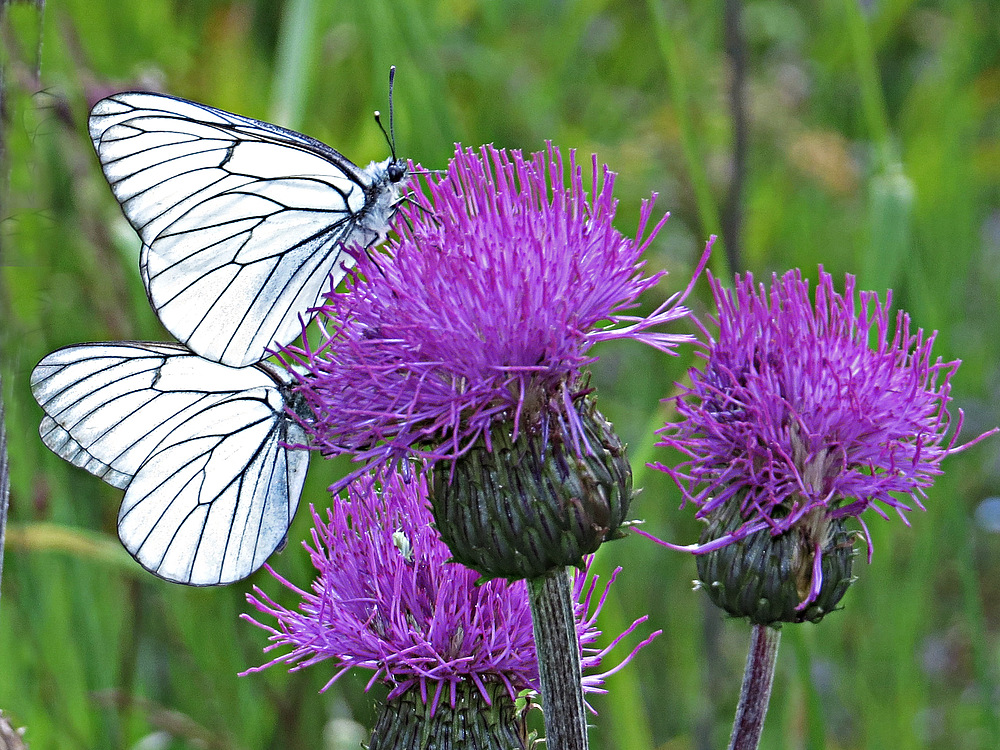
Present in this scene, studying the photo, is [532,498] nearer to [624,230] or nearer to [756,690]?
[756,690]

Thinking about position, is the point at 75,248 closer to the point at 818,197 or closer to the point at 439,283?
the point at 439,283

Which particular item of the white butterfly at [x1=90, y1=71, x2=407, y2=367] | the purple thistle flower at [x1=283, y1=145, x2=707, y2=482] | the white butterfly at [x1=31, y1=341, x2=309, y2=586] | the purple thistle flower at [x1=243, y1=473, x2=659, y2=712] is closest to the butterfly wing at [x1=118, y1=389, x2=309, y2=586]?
the white butterfly at [x1=31, y1=341, x2=309, y2=586]

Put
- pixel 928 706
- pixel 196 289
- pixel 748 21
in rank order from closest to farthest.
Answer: pixel 196 289, pixel 928 706, pixel 748 21

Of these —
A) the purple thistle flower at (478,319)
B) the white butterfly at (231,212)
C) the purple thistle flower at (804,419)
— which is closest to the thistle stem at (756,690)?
the purple thistle flower at (804,419)

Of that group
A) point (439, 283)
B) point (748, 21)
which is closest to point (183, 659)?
point (439, 283)

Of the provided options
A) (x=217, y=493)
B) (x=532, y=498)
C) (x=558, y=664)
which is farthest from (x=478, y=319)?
(x=217, y=493)

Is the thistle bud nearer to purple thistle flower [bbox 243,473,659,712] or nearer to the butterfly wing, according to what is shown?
purple thistle flower [bbox 243,473,659,712]
